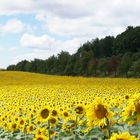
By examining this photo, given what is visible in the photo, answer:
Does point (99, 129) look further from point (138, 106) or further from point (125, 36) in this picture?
point (125, 36)

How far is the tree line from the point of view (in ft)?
231

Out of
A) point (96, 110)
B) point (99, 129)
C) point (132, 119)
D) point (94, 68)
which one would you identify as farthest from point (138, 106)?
point (94, 68)

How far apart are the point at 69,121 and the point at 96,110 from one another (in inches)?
77.1

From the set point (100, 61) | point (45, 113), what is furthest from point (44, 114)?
point (100, 61)

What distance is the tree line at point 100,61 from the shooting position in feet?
231

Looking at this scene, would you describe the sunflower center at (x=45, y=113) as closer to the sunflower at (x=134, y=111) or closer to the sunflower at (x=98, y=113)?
the sunflower at (x=98, y=113)

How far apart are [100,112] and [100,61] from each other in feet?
230

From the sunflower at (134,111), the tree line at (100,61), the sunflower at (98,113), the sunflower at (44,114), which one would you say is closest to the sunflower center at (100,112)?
the sunflower at (98,113)

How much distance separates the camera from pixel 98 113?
3.56m

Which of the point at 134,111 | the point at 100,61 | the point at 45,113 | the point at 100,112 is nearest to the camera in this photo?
the point at 134,111

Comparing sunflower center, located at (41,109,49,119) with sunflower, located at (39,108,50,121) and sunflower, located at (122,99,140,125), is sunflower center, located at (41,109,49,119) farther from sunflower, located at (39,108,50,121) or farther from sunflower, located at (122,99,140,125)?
sunflower, located at (122,99,140,125)

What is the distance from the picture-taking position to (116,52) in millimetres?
87625

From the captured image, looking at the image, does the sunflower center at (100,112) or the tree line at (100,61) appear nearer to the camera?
the sunflower center at (100,112)

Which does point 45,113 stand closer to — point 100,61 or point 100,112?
point 100,112
